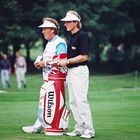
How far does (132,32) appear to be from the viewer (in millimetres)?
63844

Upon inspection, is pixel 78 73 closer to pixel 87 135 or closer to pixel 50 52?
pixel 50 52

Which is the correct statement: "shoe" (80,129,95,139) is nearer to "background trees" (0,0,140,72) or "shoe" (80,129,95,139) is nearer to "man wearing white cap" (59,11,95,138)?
"man wearing white cap" (59,11,95,138)

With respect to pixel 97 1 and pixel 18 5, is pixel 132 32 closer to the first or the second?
pixel 97 1

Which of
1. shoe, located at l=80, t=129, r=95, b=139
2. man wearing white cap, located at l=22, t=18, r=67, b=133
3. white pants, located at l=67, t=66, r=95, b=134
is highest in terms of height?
man wearing white cap, located at l=22, t=18, r=67, b=133

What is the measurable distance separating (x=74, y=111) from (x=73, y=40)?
130 centimetres

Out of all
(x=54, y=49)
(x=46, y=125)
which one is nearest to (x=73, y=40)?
(x=54, y=49)

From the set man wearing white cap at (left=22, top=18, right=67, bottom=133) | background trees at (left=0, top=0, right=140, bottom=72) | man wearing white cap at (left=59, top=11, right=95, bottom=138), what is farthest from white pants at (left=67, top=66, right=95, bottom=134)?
background trees at (left=0, top=0, right=140, bottom=72)

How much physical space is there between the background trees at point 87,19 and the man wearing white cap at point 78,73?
46274 millimetres

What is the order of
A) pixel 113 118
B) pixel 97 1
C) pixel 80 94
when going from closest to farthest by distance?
pixel 80 94, pixel 113 118, pixel 97 1

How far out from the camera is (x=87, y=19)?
60.3 m

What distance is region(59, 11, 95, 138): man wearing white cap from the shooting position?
480 inches

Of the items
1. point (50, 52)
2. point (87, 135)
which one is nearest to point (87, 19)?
point (50, 52)

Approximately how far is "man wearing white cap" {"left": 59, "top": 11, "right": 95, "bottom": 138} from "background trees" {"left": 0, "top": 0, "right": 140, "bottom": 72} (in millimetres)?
46274

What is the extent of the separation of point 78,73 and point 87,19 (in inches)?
1900
